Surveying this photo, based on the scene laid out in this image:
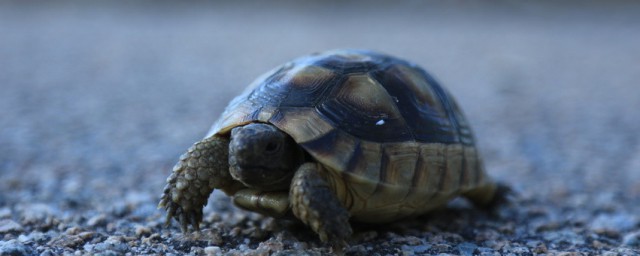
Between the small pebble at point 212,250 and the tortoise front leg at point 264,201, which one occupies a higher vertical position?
the tortoise front leg at point 264,201

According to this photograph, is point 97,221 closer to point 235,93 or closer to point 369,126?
point 369,126

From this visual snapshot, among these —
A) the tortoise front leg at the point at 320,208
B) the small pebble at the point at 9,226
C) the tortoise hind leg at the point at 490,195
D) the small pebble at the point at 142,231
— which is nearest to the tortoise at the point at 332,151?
the tortoise front leg at the point at 320,208

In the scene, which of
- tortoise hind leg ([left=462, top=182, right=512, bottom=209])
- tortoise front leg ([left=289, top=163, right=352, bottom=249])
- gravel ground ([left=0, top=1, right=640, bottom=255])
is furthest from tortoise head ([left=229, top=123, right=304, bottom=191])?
tortoise hind leg ([left=462, top=182, right=512, bottom=209])

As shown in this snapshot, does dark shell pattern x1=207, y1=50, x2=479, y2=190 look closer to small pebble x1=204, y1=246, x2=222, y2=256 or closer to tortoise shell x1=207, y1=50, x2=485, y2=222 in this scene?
tortoise shell x1=207, y1=50, x2=485, y2=222

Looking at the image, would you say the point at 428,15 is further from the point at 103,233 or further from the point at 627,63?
the point at 103,233

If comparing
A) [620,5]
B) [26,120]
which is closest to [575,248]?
[26,120]

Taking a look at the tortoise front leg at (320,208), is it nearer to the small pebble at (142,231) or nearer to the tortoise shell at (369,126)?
the tortoise shell at (369,126)

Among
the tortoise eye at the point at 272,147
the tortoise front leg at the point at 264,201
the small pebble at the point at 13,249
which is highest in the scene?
the tortoise eye at the point at 272,147
